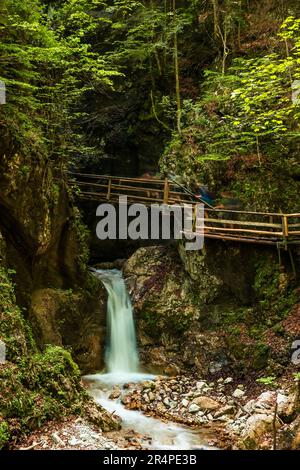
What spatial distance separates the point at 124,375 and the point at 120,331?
151 cm

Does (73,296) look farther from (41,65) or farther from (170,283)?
(41,65)

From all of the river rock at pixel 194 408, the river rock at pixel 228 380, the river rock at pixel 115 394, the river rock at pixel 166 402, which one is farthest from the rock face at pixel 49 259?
the river rock at pixel 228 380

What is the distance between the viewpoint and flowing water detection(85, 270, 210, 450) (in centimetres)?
806

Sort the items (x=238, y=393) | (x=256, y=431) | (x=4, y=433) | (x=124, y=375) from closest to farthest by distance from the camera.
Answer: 1. (x=4, y=433)
2. (x=256, y=431)
3. (x=238, y=393)
4. (x=124, y=375)

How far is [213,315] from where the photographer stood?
1203 cm

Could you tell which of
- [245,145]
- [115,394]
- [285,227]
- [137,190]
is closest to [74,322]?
[115,394]

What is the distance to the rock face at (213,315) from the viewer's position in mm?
10867

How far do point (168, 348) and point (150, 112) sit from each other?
9.89m

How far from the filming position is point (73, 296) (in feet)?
38.5

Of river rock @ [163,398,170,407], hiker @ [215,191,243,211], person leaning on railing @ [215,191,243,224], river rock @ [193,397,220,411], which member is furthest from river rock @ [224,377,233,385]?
hiker @ [215,191,243,211]

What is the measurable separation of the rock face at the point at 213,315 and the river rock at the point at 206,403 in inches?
56.2

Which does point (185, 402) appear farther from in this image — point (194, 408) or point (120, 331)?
point (120, 331)

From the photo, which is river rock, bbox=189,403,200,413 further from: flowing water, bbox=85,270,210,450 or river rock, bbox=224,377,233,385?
river rock, bbox=224,377,233,385

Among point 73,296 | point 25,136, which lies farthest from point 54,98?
point 73,296
